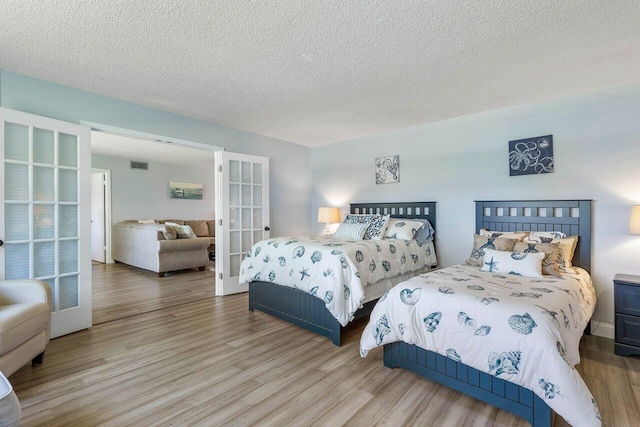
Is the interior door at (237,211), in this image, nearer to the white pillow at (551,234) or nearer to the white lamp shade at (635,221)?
the white pillow at (551,234)

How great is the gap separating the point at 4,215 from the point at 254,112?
96.3 inches

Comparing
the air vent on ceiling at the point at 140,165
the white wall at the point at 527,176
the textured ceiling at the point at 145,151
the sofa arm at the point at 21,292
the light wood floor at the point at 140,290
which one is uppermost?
the textured ceiling at the point at 145,151

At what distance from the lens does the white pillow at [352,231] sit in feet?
11.9

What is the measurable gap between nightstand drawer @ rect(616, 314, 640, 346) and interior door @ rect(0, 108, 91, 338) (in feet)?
15.3

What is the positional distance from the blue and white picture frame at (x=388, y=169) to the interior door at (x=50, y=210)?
355 centimetres

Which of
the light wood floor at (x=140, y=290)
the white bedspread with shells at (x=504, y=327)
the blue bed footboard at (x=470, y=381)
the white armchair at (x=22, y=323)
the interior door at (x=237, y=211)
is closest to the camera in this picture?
the white bedspread with shells at (x=504, y=327)

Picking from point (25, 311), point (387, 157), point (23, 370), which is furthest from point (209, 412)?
point (387, 157)

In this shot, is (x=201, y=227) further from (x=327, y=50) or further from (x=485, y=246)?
(x=485, y=246)

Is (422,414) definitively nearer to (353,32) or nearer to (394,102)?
(353,32)

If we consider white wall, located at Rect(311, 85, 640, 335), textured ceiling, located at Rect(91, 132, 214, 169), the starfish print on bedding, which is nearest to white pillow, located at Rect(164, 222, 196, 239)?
textured ceiling, located at Rect(91, 132, 214, 169)

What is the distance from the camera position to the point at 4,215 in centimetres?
244

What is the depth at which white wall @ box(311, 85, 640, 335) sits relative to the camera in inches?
108

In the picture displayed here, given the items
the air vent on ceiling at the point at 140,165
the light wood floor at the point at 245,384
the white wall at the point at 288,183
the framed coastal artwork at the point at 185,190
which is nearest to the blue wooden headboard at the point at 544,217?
the light wood floor at the point at 245,384

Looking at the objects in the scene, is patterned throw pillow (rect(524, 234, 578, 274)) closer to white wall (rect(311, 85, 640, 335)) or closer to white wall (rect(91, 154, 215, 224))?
white wall (rect(311, 85, 640, 335))
